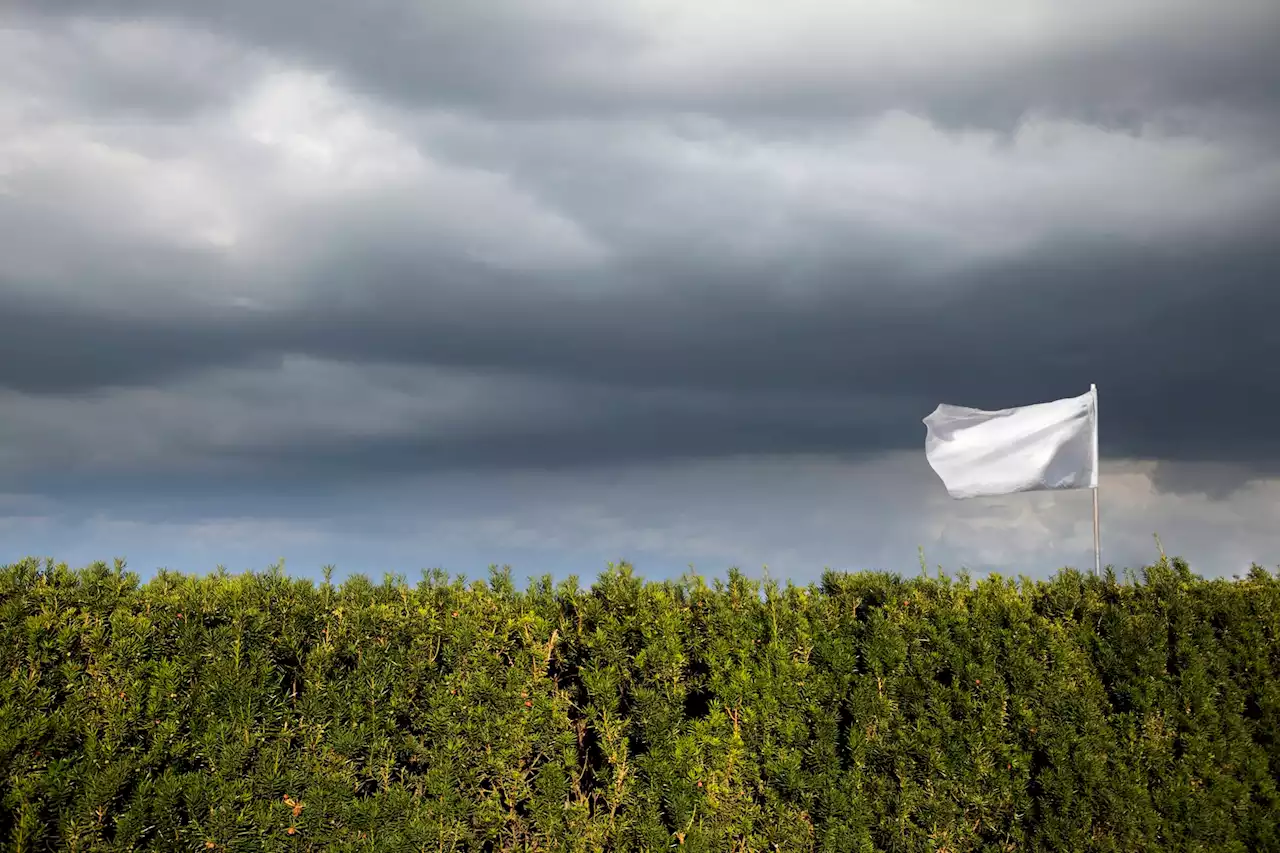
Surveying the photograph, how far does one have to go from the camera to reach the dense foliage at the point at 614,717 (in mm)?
7027

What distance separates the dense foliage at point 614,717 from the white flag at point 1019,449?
2.65m

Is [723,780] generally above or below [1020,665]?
below

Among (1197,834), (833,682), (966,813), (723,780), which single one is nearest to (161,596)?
(723,780)

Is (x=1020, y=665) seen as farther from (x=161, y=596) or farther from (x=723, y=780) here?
(x=161, y=596)

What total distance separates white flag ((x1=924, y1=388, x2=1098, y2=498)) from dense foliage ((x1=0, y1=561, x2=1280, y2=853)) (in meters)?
2.65

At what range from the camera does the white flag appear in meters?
12.4

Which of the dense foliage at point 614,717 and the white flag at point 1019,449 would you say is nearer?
the dense foliage at point 614,717

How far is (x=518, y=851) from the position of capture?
25.2 feet

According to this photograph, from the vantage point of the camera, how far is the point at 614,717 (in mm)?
7930

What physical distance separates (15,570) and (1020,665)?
839cm

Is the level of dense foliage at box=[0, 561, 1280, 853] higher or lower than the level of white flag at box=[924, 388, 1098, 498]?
lower

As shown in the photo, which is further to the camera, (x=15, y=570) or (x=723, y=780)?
(x=723, y=780)

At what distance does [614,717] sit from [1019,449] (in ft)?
23.8

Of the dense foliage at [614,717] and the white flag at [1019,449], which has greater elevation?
the white flag at [1019,449]
